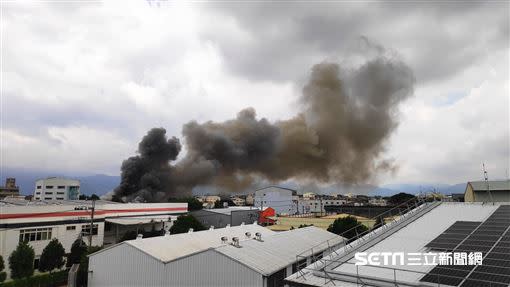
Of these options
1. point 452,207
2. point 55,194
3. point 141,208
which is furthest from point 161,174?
point 55,194

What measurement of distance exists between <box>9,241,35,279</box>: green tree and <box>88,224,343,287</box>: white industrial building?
8.02 metres

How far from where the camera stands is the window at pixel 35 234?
34.2m

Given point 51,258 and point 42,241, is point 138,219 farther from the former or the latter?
point 51,258

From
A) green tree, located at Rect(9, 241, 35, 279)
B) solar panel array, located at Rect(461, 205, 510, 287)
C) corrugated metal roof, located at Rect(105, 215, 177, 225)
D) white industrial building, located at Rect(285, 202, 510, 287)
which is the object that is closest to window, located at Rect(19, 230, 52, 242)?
green tree, located at Rect(9, 241, 35, 279)

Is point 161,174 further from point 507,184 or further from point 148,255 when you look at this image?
point 507,184

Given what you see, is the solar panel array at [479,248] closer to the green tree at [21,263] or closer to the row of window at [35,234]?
the green tree at [21,263]

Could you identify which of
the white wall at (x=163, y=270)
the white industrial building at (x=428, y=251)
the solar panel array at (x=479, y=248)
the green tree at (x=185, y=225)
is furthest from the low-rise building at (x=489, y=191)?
the green tree at (x=185, y=225)

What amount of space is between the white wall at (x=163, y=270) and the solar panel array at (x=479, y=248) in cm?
902

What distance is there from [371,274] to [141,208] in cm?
4491

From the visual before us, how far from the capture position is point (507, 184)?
118 feet

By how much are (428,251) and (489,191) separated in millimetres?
24350

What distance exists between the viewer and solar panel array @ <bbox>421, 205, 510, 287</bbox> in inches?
476

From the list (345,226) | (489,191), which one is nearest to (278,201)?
(345,226)

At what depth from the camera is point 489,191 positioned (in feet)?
113
